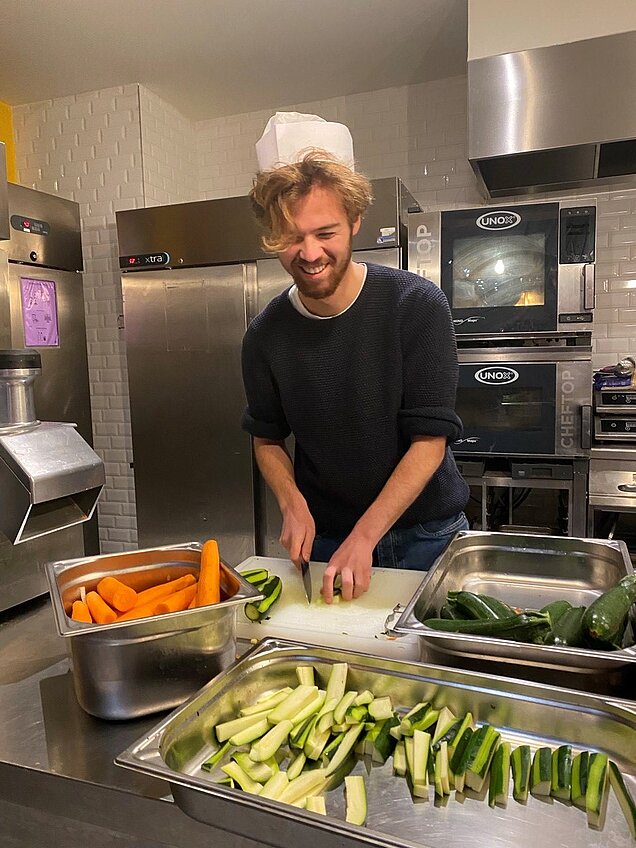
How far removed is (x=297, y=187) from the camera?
1534mm

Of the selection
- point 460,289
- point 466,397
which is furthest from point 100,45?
point 466,397

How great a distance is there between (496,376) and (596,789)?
229 centimetres

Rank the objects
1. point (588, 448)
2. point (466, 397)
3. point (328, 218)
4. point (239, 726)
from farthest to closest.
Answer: point (466, 397), point (588, 448), point (328, 218), point (239, 726)

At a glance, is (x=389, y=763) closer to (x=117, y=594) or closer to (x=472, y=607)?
(x=472, y=607)

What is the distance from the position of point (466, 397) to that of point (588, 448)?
55 centimetres

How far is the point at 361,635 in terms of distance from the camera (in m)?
1.24

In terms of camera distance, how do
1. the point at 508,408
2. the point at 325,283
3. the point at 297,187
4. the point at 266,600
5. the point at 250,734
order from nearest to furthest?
the point at 250,734 < the point at 266,600 < the point at 297,187 < the point at 325,283 < the point at 508,408

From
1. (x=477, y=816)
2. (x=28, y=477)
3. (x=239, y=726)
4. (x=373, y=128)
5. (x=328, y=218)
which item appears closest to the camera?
(x=477, y=816)

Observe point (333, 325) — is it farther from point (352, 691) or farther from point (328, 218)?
point (352, 691)

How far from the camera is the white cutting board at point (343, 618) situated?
120 cm

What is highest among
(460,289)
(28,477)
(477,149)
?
(477,149)

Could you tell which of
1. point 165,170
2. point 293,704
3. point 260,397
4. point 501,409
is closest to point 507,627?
point 293,704

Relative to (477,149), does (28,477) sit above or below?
below

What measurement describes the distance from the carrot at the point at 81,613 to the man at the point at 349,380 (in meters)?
0.57
